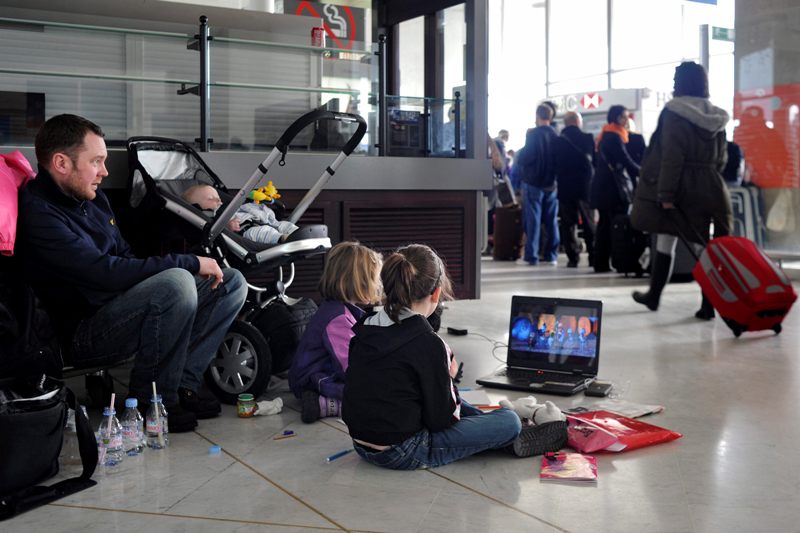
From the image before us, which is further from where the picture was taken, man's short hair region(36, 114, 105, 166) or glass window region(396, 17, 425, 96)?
glass window region(396, 17, 425, 96)

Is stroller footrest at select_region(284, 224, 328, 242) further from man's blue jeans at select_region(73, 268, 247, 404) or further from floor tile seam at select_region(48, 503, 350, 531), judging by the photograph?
floor tile seam at select_region(48, 503, 350, 531)

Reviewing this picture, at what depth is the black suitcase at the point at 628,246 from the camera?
846 cm

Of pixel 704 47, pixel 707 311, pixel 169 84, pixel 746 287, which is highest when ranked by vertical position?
pixel 704 47

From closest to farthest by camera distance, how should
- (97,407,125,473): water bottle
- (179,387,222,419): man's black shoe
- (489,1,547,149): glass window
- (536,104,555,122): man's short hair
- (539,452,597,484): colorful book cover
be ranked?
(539,452,597,484): colorful book cover
(97,407,125,473): water bottle
(179,387,222,419): man's black shoe
(536,104,555,122): man's short hair
(489,1,547,149): glass window

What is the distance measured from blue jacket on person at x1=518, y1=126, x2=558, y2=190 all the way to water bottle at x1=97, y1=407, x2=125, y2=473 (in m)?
6.81

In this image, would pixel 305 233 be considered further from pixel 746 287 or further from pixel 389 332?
pixel 746 287

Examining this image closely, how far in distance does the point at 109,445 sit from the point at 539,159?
6880mm

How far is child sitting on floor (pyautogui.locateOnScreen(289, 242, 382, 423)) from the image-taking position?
11.7ft

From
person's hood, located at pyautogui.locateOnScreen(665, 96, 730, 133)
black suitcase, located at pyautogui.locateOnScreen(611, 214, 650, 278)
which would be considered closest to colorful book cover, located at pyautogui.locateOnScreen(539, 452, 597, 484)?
person's hood, located at pyautogui.locateOnScreen(665, 96, 730, 133)

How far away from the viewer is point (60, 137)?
3.15 metres

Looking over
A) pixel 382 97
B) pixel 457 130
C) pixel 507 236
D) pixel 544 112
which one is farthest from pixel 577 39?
pixel 382 97

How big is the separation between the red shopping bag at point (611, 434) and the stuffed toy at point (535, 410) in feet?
0.22

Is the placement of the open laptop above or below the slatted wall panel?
below

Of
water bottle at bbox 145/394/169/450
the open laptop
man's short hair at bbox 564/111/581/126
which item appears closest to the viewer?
water bottle at bbox 145/394/169/450
